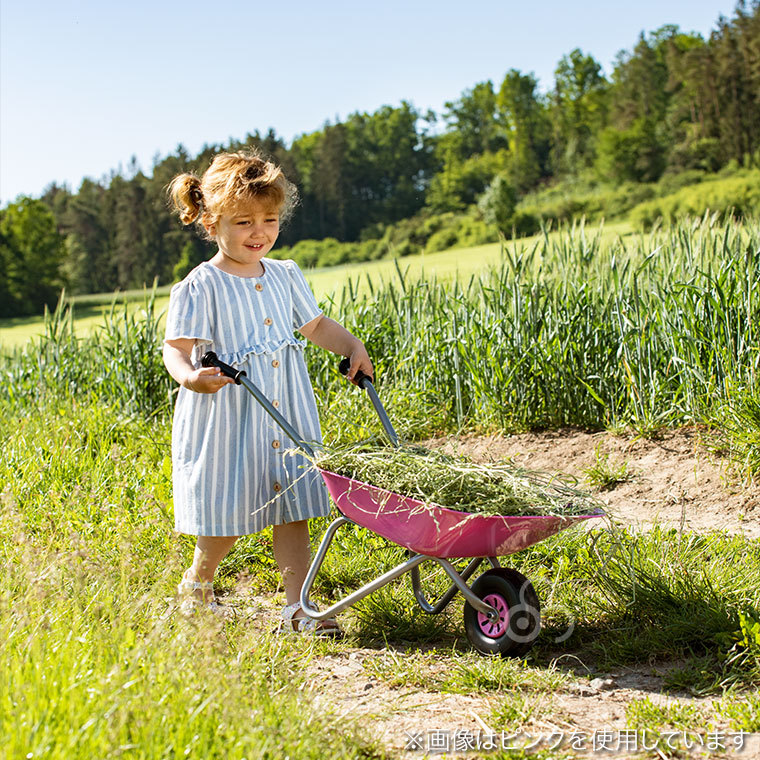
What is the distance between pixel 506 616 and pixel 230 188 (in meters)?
1.41

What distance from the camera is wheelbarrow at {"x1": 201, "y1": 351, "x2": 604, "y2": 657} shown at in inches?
72.1

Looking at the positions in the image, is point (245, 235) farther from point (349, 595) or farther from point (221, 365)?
point (349, 595)

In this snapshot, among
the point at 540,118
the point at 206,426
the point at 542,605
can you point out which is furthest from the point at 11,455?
the point at 540,118

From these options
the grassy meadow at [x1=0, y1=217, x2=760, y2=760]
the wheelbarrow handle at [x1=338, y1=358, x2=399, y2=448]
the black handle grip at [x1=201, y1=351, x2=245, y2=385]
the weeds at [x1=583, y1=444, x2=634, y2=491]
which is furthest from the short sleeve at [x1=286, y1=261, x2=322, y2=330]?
the weeds at [x1=583, y1=444, x2=634, y2=491]

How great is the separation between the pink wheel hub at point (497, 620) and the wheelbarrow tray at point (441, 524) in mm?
150

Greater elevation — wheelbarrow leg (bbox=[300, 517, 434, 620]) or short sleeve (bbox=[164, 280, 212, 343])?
short sleeve (bbox=[164, 280, 212, 343])

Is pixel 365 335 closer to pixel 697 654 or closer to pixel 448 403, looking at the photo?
pixel 448 403

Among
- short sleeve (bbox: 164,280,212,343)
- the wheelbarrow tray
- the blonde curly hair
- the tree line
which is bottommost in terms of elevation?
the wheelbarrow tray

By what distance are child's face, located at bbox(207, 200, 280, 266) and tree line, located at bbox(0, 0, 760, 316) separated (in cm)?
2589

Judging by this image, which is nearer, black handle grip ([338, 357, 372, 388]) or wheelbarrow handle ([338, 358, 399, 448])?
wheelbarrow handle ([338, 358, 399, 448])

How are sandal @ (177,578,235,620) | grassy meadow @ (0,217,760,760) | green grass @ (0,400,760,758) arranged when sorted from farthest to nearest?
sandal @ (177,578,235,620) → grassy meadow @ (0,217,760,760) → green grass @ (0,400,760,758)

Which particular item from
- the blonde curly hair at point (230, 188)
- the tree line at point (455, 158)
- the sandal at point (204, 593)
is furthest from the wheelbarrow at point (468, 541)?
the tree line at point (455, 158)

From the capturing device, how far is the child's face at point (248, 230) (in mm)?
2334

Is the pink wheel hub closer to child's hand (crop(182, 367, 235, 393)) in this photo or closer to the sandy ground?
the sandy ground
